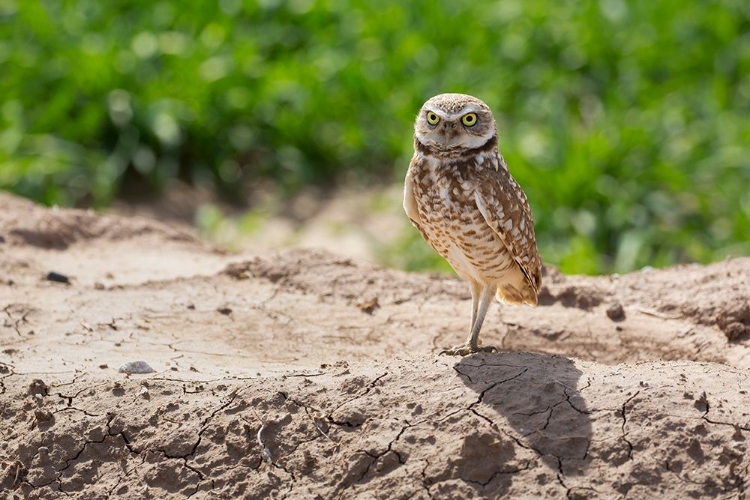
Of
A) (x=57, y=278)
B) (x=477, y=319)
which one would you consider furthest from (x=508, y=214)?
(x=57, y=278)

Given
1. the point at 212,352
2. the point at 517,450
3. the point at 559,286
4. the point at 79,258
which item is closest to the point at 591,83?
→ the point at 559,286

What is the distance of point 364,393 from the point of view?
179 inches

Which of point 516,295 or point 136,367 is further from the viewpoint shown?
point 516,295

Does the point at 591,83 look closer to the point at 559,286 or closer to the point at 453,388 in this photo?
the point at 559,286

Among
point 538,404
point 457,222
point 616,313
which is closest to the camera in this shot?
point 538,404

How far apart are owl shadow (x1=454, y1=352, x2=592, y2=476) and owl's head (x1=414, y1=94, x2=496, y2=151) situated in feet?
3.23

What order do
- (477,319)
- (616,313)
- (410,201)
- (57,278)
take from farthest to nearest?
(57,278), (616,313), (477,319), (410,201)

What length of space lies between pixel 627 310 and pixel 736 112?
527 cm

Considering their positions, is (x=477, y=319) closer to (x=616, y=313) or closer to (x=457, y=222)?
(x=457, y=222)

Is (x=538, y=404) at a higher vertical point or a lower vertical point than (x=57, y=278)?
higher

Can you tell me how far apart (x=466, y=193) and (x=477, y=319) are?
2.31 feet

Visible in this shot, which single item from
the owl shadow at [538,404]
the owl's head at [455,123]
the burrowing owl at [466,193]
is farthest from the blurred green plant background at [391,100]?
the owl shadow at [538,404]

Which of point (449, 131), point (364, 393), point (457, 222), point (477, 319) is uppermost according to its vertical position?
point (449, 131)

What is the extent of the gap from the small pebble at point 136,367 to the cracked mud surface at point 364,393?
7 centimetres
